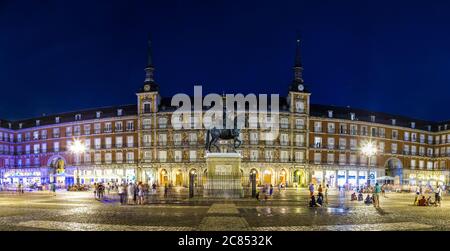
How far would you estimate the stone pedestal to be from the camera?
1196 inches

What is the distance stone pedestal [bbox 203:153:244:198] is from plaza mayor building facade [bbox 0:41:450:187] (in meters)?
32.6

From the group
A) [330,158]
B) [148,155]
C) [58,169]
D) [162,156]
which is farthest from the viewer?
[58,169]

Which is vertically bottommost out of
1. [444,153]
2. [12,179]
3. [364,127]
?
[12,179]

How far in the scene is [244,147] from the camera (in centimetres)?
6681

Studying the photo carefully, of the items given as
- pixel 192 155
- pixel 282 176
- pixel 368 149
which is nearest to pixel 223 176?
pixel 368 149

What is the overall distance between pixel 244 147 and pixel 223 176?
120 feet

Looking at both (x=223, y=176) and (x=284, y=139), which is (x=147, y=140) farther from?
(x=223, y=176)

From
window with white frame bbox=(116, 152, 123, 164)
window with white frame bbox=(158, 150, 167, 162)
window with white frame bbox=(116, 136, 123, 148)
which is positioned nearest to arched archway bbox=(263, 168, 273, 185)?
window with white frame bbox=(158, 150, 167, 162)

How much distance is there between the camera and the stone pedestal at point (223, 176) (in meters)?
30.4

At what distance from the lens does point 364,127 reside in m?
73.7

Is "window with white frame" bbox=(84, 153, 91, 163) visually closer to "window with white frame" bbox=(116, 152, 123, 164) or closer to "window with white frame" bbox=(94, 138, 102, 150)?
"window with white frame" bbox=(94, 138, 102, 150)
